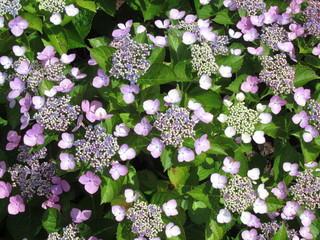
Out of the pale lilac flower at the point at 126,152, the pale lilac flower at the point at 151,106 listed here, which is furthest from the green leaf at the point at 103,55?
the pale lilac flower at the point at 126,152

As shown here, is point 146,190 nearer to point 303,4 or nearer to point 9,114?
point 9,114

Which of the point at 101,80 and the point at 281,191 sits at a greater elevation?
the point at 101,80

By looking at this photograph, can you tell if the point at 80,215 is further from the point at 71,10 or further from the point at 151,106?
the point at 71,10

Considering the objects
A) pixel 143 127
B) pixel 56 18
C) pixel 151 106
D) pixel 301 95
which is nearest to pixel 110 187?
pixel 143 127

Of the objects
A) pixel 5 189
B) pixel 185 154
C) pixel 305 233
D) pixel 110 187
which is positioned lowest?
pixel 305 233

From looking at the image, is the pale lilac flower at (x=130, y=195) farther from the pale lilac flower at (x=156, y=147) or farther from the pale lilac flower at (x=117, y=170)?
the pale lilac flower at (x=156, y=147)

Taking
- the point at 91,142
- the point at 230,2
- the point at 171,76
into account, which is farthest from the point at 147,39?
the point at 230,2

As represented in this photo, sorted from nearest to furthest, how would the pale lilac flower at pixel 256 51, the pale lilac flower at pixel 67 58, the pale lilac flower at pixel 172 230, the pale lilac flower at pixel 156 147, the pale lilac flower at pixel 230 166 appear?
the pale lilac flower at pixel 156 147 → the pale lilac flower at pixel 172 230 → the pale lilac flower at pixel 230 166 → the pale lilac flower at pixel 67 58 → the pale lilac flower at pixel 256 51
